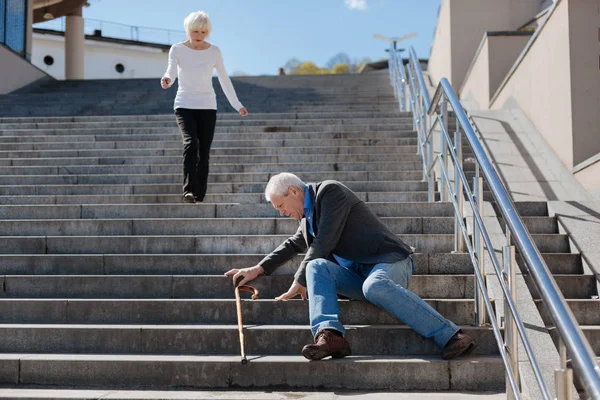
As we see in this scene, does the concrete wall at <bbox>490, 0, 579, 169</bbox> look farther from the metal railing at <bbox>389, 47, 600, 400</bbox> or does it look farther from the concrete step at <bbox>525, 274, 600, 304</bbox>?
the concrete step at <bbox>525, 274, 600, 304</bbox>

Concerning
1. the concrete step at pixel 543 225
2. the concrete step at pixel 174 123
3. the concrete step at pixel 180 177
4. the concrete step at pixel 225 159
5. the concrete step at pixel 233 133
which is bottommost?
the concrete step at pixel 543 225

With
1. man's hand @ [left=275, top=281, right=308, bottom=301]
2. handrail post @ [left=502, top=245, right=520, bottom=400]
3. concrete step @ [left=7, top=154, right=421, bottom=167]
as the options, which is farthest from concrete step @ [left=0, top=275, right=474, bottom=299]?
concrete step @ [left=7, top=154, right=421, bottom=167]

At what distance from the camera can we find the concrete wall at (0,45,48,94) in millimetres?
14766

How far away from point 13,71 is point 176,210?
11.1m

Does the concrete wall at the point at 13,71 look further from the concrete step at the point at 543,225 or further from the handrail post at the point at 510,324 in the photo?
the handrail post at the point at 510,324

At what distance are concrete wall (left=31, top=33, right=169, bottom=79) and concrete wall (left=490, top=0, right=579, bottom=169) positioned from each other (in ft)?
84.6

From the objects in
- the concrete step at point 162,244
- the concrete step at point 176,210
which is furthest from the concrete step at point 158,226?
the concrete step at point 176,210

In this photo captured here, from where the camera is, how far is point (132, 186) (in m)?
6.64

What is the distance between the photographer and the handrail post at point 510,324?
2859mm

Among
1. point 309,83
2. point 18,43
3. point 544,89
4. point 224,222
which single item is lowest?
point 224,222

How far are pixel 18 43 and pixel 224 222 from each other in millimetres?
13444

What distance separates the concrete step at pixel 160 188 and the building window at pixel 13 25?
1057cm

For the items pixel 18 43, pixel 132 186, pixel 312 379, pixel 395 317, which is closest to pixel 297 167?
pixel 132 186

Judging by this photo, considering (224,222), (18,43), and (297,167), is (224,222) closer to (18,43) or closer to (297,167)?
(297,167)
